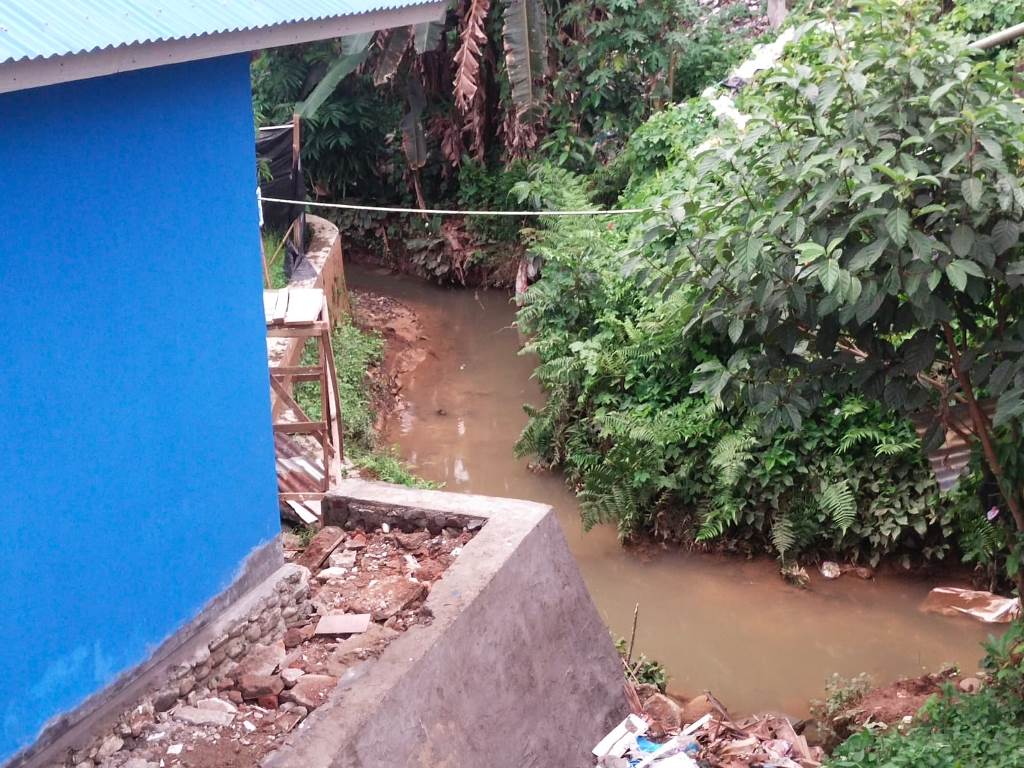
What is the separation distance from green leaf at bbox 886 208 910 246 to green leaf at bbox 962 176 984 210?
22 cm

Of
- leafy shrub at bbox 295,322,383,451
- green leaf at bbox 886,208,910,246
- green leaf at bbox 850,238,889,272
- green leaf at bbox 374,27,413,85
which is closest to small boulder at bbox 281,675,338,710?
green leaf at bbox 850,238,889,272

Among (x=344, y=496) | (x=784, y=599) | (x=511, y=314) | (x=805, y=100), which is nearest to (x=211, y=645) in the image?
(x=344, y=496)

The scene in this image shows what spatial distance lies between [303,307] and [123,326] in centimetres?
333

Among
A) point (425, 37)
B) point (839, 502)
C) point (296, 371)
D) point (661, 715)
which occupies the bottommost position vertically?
point (661, 715)

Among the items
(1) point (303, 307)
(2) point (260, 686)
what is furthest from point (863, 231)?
(1) point (303, 307)

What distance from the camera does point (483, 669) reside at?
4527 millimetres

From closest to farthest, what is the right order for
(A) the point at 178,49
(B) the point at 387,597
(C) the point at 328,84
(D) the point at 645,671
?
1. (A) the point at 178,49
2. (B) the point at 387,597
3. (D) the point at 645,671
4. (C) the point at 328,84

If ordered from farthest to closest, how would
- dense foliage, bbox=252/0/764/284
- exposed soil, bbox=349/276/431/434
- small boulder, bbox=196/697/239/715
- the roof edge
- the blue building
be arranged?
dense foliage, bbox=252/0/764/284
exposed soil, bbox=349/276/431/434
small boulder, bbox=196/697/239/715
the blue building
the roof edge

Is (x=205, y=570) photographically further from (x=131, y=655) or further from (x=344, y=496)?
(x=344, y=496)

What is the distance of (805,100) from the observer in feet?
13.7

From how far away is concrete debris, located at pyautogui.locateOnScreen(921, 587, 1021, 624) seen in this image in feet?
24.7

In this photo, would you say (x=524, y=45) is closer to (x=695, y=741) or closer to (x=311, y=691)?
(x=695, y=741)

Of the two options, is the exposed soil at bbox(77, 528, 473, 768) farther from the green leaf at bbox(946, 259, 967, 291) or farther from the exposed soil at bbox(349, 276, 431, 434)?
the exposed soil at bbox(349, 276, 431, 434)

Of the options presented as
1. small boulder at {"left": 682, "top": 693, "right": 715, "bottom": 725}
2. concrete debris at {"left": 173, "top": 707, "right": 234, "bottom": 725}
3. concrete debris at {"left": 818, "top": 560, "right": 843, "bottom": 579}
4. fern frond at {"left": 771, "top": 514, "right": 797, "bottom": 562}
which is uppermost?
concrete debris at {"left": 173, "top": 707, "right": 234, "bottom": 725}
